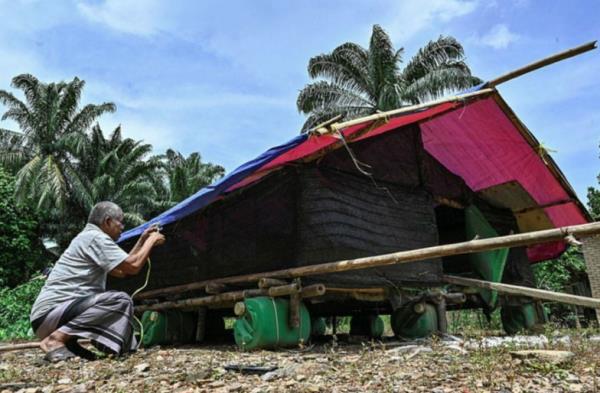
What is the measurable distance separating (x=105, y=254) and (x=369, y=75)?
67.0 feet

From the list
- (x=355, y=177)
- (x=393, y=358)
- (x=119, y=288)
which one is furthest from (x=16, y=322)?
(x=393, y=358)

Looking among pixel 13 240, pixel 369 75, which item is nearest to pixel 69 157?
pixel 13 240

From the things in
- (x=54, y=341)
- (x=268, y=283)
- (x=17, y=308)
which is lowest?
(x=54, y=341)

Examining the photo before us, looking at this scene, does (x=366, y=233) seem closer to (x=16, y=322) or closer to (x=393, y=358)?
(x=393, y=358)

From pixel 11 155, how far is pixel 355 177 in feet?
82.6

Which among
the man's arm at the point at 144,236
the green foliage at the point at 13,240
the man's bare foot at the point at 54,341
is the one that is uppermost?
the green foliage at the point at 13,240

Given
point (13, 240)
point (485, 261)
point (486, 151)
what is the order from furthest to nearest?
point (13, 240) → point (485, 261) → point (486, 151)

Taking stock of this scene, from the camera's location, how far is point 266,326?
439cm

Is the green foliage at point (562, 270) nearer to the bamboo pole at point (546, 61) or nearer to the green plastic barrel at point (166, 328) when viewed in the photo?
the green plastic barrel at point (166, 328)

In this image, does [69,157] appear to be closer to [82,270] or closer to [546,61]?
[82,270]

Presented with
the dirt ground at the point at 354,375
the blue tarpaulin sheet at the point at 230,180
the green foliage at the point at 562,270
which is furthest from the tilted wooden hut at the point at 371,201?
the green foliage at the point at 562,270

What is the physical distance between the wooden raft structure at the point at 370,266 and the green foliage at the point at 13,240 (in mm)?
17850

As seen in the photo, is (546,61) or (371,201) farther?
(371,201)

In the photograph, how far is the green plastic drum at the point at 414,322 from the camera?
5320 mm
